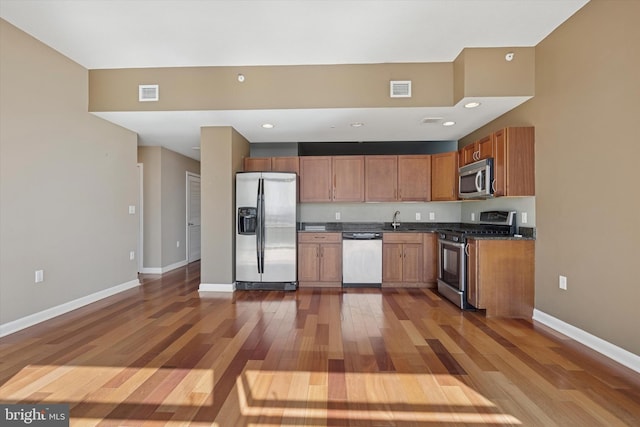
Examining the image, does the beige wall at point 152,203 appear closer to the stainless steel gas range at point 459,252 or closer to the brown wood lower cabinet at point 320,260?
the brown wood lower cabinet at point 320,260

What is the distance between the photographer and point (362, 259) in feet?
15.8

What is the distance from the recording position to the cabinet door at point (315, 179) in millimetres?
5156

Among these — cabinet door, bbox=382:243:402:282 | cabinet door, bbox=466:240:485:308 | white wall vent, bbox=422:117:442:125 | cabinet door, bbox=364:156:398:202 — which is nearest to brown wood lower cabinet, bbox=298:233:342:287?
cabinet door, bbox=382:243:402:282

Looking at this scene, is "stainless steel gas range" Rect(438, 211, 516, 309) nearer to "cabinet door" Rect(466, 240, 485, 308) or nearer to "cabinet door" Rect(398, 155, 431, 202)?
"cabinet door" Rect(466, 240, 485, 308)

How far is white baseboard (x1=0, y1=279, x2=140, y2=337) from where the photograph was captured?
2910mm

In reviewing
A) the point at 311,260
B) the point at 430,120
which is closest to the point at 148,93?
the point at 311,260

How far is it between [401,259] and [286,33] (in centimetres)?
342

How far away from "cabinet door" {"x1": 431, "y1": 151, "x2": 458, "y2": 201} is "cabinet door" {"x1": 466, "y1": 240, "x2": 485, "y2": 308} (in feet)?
4.51

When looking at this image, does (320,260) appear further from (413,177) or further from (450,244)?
(413,177)

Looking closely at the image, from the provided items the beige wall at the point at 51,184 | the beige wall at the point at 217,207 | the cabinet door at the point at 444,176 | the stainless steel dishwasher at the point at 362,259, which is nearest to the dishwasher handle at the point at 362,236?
the stainless steel dishwasher at the point at 362,259

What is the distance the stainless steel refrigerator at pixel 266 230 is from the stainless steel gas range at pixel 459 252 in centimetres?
211

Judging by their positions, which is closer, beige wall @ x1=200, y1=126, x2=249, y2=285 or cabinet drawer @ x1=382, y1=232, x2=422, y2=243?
beige wall @ x1=200, y1=126, x2=249, y2=285

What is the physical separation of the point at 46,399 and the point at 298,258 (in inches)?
128

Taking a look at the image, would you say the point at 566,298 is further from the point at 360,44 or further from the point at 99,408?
the point at 99,408
